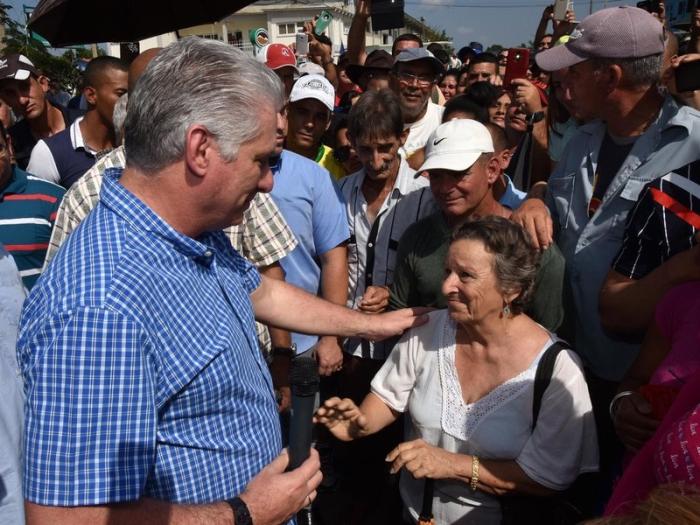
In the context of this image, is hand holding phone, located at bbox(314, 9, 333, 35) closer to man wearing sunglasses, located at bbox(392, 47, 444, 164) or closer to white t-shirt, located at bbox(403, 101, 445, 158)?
man wearing sunglasses, located at bbox(392, 47, 444, 164)

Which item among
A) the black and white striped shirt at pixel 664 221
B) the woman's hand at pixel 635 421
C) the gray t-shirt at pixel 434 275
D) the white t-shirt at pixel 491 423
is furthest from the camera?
the gray t-shirt at pixel 434 275

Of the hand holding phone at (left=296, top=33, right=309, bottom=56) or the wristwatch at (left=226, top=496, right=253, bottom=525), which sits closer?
the wristwatch at (left=226, top=496, right=253, bottom=525)

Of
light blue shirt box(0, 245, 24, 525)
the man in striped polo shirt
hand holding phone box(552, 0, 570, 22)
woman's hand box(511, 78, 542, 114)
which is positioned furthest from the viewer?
hand holding phone box(552, 0, 570, 22)

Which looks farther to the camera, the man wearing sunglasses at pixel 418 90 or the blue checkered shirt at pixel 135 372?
the man wearing sunglasses at pixel 418 90

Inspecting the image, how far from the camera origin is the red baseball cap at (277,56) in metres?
4.83

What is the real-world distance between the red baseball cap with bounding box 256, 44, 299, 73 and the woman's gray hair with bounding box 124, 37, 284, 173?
3.59m

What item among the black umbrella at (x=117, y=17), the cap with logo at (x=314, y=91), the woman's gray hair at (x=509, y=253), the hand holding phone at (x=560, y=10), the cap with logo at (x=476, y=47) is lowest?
the cap with logo at (x=476, y=47)

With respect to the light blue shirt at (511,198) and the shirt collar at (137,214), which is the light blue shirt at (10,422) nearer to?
the shirt collar at (137,214)

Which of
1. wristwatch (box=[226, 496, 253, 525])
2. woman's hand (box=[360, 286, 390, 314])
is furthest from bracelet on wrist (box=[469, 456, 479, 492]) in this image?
wristwatch (box=[226, 496, 253, 525])

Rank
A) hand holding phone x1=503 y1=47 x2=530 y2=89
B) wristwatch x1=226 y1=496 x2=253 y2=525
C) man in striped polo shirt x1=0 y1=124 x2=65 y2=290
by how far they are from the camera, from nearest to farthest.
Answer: wristwatch x1=226 y1=496 x2=253 y2=525, man in striped polo shirt x1=0 y1=124 x2=65 y2=290, hand holding phone x1=503 y1=47 x2=530 y2=89

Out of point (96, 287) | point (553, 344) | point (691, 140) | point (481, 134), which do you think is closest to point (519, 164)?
point (481, 134)

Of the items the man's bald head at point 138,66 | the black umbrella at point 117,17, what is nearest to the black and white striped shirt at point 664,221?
the black umbrella at point 117,17

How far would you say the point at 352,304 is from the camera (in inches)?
138

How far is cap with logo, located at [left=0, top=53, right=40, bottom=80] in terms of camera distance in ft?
17.1
